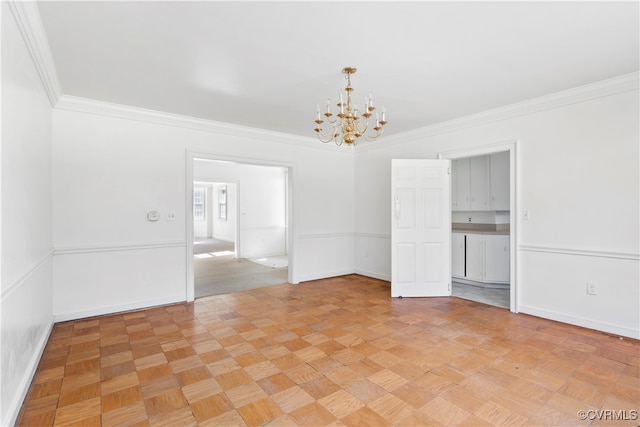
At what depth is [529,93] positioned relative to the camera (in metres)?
3.43

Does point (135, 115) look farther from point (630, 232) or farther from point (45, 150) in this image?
point (630, 232)

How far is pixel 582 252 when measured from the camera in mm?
3309

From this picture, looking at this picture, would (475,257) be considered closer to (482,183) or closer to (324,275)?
(482,183)

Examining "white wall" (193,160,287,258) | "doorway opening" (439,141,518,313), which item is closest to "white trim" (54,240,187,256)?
"white wall" (193,160,287,258)

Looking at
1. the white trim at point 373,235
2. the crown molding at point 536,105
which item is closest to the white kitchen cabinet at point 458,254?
the white trim at point 373,235

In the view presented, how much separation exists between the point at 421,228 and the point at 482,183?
5.80 feet

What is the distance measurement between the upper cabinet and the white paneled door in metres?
1.33

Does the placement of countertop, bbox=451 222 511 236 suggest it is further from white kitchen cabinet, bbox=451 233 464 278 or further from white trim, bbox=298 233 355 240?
white trim, bbox=298 233 355 240

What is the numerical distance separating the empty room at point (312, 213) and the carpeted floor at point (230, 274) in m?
0.25

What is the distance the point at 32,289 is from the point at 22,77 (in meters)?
1.58

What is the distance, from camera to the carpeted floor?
16.8 feet

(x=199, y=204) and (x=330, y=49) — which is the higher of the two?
(x=330, y=49)

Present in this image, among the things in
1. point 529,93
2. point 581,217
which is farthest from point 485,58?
point 581,217

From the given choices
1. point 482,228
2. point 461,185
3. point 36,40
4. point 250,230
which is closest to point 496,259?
point 482,228
